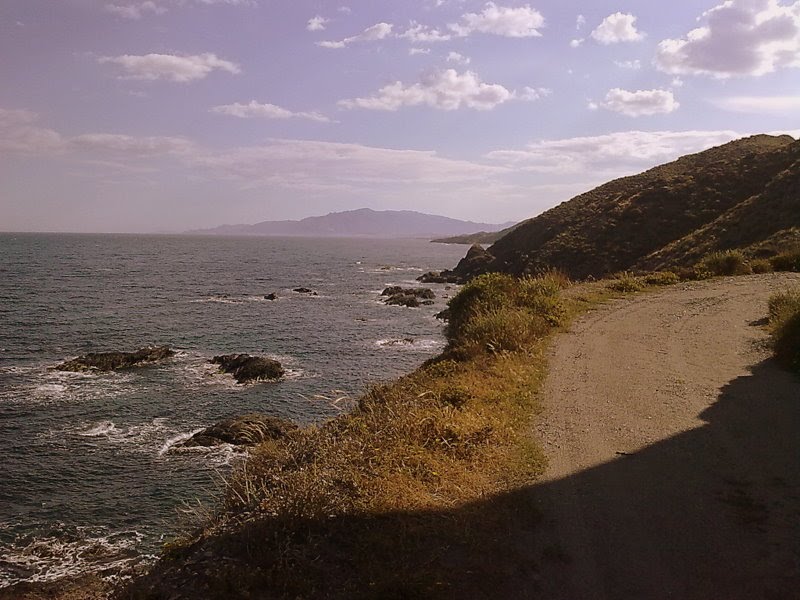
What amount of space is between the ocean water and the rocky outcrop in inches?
57.4

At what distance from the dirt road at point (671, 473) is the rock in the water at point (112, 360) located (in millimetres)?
24556

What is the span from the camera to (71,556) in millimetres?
14164

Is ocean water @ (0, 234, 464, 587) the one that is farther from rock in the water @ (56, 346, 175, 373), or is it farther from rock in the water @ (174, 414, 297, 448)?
rock in the water @ (56, 346, 175, 373)

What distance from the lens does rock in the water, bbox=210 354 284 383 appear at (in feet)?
94.4

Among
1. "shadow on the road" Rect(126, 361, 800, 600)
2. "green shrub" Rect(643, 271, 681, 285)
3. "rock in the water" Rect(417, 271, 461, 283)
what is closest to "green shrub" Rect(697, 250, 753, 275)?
"green shrub" Rect(643, 271, 681, 285)

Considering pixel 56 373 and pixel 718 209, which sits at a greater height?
pixel 718 209

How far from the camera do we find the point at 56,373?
29.5 metres

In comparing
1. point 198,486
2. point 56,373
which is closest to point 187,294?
point 56,373

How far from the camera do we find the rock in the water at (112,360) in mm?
30484

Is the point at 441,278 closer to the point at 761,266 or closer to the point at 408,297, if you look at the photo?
the point at 408,297

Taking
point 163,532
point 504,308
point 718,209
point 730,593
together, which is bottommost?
point 163,532

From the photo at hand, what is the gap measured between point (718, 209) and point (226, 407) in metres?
43.3

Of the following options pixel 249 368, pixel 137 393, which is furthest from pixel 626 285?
pixel 137 393

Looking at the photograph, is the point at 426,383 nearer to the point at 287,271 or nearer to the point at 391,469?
the point at 391,469
